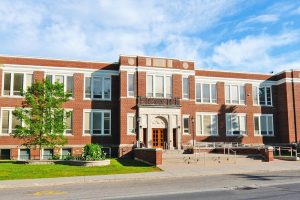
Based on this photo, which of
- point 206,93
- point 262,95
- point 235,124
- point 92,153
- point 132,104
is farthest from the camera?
point 262,95

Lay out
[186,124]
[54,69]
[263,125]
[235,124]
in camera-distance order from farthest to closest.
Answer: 1. [263,125]
2. [235,124]
3. [186,124]
4. [54,69]

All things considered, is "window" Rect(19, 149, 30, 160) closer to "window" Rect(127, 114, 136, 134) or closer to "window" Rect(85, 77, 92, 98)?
"window" Rect(85, 77, 92, 98)

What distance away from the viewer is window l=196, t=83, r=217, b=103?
126 ft

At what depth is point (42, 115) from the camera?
89.6ft

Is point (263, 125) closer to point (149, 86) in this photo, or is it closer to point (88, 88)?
point (149, 86)

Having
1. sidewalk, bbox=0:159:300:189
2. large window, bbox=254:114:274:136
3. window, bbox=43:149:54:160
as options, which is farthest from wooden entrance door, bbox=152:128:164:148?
large window, bbox=254:114:274:136

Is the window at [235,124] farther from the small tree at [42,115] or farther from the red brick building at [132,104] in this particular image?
the small tree at [42,115]

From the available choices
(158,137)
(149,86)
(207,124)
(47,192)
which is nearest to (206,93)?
(207,124)

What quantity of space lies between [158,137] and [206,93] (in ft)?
27.9

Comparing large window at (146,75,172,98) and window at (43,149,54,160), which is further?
large window at (146,75,172,98)

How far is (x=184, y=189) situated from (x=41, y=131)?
622 inches

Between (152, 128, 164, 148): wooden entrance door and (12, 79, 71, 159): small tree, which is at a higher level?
(12, 79, 71, 159): small tree

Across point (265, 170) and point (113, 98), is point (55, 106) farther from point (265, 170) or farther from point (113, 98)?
point (265, 170)

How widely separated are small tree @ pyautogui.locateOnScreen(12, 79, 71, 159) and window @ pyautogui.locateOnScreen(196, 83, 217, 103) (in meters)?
16.2
